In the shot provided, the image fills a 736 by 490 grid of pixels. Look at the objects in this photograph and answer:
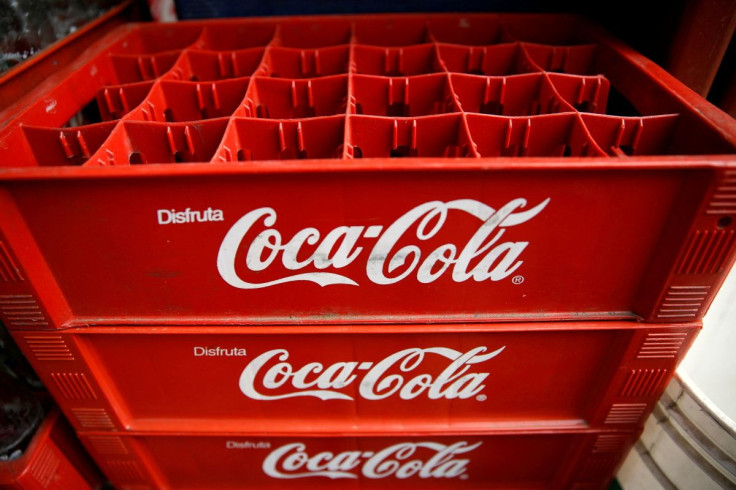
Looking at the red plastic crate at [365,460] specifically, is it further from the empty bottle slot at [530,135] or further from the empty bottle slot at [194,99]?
the empty bottle slot at [194,99]

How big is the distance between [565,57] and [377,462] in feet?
4.39

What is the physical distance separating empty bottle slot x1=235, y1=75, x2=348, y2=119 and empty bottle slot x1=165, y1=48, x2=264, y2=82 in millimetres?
218

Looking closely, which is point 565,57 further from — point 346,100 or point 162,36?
point 162,36

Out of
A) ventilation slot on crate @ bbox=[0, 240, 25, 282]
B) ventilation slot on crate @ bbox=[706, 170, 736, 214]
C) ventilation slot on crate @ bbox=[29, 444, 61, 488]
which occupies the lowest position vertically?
ventilation slot on crate @ bbox=[29, 444, 61, 488]

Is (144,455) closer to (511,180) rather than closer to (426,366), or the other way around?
(426,366)

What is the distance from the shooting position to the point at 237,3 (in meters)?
Result: 1.68

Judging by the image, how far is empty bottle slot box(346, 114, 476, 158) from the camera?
101 cm

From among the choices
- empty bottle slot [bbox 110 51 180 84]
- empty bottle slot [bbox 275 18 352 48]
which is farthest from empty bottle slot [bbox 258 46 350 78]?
empty bottle slot [bbox 110 51 180 84]

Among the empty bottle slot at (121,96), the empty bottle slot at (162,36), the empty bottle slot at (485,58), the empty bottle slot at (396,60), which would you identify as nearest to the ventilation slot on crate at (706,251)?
the empty bottle slot at (485,58)

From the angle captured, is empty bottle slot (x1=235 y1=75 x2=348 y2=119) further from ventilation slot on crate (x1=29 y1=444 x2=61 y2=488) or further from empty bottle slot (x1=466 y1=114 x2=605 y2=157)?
ventilation slot on crate (x1=29 y1=444 x2=61 y2=488)

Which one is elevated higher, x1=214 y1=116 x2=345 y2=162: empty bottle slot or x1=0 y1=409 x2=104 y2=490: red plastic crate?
x1=214 y1=116 x2=345 y2=162: empty bottle slot

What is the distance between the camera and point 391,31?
4.99 feet

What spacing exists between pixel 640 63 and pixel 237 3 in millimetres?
1344

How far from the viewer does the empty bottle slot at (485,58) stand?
1.35m
